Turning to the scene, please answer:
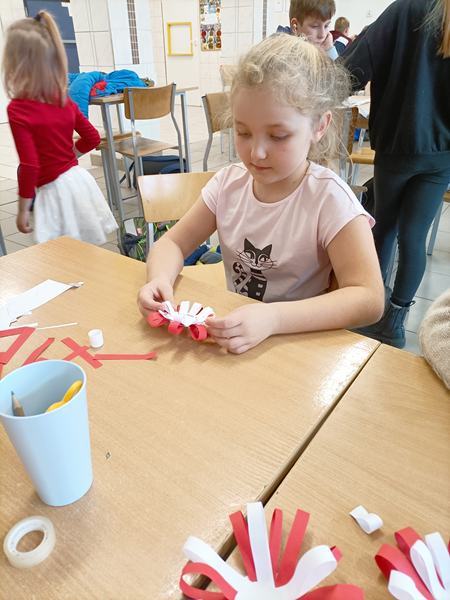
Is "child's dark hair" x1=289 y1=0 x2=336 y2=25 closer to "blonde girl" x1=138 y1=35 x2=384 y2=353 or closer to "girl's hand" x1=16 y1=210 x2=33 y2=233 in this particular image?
"blonde girl" x1=138 y1=35 x2=384 y2=353

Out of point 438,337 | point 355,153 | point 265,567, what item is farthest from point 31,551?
point 355,153

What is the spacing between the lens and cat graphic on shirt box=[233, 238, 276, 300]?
1.13m

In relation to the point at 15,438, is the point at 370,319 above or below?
below

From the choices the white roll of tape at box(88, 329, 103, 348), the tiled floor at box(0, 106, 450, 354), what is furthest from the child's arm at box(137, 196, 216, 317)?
the tiled floor at box(0, 106, 450, 354)

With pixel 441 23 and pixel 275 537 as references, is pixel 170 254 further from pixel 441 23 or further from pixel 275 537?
pixel 441 23

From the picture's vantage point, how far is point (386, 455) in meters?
0.53

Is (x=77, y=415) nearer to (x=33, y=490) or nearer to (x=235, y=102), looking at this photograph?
(x=33, y=490)

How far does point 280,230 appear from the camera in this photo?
109 centimetres

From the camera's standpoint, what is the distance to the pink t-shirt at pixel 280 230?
1008mm

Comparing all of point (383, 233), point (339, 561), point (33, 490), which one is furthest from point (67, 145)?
point (339, 561)

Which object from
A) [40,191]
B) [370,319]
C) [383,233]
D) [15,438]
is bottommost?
[383,233]

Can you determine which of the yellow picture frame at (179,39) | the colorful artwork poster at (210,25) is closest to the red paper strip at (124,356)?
the colorful artwork poster at (210,25)

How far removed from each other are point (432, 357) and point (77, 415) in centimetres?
55

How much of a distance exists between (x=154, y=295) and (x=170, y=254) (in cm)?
21
